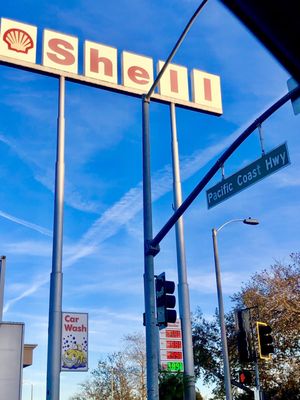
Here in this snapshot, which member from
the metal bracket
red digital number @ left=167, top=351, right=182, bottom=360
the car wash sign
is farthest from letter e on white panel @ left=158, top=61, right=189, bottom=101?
the metal bracket

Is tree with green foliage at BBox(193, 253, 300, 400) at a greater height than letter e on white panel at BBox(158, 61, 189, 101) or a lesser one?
lesser

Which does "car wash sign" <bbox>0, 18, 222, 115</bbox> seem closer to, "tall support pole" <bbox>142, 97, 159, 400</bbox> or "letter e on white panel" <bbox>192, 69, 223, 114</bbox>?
"letter e on white panel" <bbox>192, 69, 223, 114</bbox>

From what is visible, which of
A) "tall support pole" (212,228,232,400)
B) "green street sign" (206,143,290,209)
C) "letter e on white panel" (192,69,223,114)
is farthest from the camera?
"letter e on white panel" (192,69,223,114)

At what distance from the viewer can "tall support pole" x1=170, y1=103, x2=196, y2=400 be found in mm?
17231

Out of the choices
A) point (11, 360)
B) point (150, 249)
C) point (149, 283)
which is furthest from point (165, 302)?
point (11, 360)

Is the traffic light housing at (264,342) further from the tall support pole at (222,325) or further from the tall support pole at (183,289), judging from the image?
the tall support pole at (222,325)

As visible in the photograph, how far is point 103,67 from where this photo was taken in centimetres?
2303

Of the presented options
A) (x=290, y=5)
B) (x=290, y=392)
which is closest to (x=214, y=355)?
(x=290, y=392)

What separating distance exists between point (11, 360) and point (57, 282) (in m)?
6.12

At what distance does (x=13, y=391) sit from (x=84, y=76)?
14635 millimetres

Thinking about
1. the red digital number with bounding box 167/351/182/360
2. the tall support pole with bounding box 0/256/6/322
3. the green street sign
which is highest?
the green street sign

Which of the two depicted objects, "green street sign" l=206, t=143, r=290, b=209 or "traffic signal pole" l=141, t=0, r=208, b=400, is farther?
"traffic signal pole" l=141, t=0, r=208, b=400

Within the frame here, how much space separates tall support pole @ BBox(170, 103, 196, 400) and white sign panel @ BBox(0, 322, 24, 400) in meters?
7.05

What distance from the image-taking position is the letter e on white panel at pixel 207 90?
25.2m
